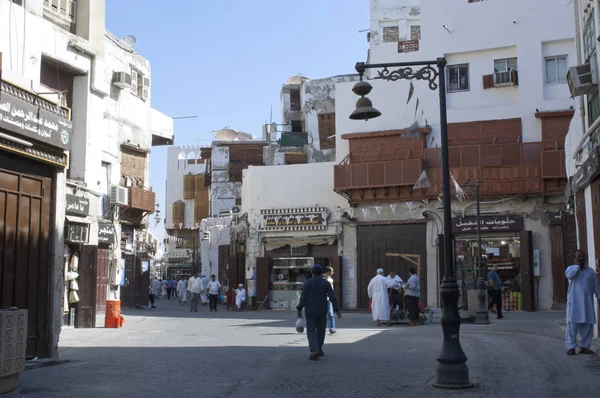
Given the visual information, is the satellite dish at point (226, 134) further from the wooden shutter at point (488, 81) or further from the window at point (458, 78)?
the wooden shutter at point (488, 81)

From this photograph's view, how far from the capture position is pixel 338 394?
8602 mm

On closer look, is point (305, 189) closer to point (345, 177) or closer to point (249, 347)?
point (345, 177)

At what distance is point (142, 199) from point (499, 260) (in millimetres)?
15113

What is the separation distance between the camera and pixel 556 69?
29672 mm

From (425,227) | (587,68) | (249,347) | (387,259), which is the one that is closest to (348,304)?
(387,259)

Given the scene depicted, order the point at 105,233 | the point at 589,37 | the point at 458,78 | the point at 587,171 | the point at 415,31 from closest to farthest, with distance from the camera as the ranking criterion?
the point at 587,171
the point at 589,37
the point at 105,233
the point at 458,78
the point at 415,31

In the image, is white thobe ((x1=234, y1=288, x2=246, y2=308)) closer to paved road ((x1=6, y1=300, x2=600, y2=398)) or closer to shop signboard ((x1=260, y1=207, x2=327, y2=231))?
shop signboard ((x1=260, y1=207, x2=327, y2=231))

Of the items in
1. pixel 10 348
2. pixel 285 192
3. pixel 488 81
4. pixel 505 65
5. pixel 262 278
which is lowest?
pixel 10 348

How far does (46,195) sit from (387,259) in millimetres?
20410

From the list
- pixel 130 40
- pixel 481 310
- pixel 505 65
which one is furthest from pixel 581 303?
pixel 130 40

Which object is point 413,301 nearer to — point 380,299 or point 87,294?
point 380,299

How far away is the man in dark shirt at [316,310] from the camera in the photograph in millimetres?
12164

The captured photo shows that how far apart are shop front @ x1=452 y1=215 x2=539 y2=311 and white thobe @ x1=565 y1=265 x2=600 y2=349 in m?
16.3

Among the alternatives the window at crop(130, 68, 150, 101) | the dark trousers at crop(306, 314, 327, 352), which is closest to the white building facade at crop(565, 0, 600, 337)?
the dark trousers at crop(306, 314, 327, 352)
